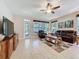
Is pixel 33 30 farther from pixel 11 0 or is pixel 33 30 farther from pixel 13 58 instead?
pixel 13 58

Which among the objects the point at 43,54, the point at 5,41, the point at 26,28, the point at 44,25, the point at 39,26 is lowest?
the point at 43,54

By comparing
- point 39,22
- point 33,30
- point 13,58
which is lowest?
point 13,58

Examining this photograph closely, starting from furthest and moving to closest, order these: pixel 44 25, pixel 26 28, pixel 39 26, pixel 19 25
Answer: pixel 44 25 < pixel 39 26 < pixel 26 28 < pixel 19 25

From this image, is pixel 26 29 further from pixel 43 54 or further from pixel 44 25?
pixel 43 54

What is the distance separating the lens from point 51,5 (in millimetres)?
6578

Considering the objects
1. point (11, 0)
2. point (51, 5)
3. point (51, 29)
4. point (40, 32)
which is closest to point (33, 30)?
point (40, 32)

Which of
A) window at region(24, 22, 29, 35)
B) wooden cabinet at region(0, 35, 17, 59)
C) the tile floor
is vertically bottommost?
the tile floor

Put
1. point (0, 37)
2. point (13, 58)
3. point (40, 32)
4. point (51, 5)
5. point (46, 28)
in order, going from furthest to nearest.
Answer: point (46, 28) → point (40, 32) → point (51, 5) → point (13, 58) → point (0, 37)

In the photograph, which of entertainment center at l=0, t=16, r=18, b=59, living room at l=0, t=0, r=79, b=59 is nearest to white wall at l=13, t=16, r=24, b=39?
living room at l=0, t=0, r=79, b=59

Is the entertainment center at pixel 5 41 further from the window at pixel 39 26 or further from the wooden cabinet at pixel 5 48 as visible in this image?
the window at pixel 39 26

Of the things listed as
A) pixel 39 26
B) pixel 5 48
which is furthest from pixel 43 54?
pixel 39 26

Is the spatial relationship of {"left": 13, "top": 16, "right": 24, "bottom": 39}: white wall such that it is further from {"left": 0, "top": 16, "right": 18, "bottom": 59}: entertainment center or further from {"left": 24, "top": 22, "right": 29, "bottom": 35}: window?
{"left": 0, "top": 16, "right": 18, "bottom": 59}: entertainment center

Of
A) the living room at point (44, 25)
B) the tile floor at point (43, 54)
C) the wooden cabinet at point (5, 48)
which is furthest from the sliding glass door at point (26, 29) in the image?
the wooden cabinet at point (5, 48)

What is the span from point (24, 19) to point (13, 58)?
26.7 ft
